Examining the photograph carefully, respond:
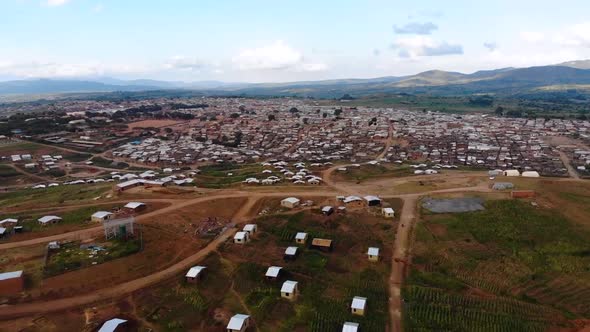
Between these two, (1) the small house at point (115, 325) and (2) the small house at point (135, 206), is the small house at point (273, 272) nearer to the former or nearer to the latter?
(1) the small house at point (115, 325)

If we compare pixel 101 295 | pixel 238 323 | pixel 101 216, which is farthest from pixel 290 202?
pixel 101 295

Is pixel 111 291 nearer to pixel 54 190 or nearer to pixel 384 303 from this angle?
pixel 384 303

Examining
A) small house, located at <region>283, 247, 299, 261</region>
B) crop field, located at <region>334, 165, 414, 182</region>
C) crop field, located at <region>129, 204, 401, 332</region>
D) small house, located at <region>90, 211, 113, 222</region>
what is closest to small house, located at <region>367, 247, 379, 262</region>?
crop field, located at <region>129, 204, 401, 332</region>

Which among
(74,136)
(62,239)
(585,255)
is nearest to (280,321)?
(62,239)

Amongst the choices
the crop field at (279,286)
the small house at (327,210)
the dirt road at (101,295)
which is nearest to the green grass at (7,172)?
the dirt road at (101,295)

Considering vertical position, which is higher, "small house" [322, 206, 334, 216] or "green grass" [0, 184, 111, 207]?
"small house" [322, 206, 334, 216]

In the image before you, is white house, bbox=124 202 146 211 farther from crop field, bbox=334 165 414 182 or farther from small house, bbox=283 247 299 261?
crop field, bbox=334 165 414 182

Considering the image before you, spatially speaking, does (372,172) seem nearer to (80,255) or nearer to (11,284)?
(80,255)
